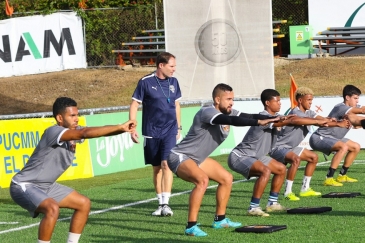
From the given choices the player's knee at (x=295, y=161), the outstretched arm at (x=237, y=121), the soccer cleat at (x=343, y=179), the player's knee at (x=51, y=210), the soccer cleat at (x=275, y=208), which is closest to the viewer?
the player's knee at (x=51, y=210)

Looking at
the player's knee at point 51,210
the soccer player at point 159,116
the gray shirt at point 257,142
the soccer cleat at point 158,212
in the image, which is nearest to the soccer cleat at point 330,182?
the gray shirt at point 257,142

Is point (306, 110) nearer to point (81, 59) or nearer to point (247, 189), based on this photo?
point (247, 189)

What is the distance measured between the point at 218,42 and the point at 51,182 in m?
16.5

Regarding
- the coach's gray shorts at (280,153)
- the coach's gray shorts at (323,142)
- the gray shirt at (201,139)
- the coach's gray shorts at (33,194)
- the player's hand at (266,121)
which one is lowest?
the coach's gray shorts at (323,142)

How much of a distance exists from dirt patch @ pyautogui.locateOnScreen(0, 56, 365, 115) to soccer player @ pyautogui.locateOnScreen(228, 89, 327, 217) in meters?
19.1

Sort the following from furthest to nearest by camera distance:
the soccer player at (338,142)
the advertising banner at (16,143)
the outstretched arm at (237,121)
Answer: the advertising banner at (16,143) < the soccer player at (338,142) < the outstretched arm at (237,121)

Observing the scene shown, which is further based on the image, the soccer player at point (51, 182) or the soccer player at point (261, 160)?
the soccer player at point (261, 160)

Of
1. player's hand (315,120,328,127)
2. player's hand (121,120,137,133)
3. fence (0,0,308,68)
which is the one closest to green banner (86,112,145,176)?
player's hand (315,120,328,127)

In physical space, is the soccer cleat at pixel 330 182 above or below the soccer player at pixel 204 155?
below

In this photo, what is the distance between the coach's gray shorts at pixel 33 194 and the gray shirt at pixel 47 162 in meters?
0.06

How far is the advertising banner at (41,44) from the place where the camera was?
34.8 metres

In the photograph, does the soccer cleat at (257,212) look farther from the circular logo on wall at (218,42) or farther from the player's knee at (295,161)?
the circular logo on wall at (218,42)

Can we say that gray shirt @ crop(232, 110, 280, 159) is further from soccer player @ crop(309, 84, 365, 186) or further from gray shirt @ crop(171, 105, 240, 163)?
soccer player @ crop(309, 84, 365, 186)

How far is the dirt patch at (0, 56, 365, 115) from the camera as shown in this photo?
3281 cm
